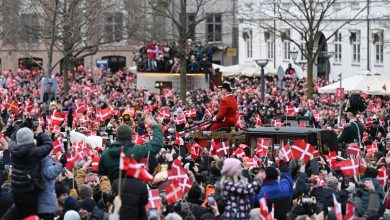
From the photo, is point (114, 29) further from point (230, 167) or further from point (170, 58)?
point (230, 167)

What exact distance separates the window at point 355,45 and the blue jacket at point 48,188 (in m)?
44.8

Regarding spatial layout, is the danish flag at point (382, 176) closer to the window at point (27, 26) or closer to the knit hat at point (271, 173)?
the knit hat at point (271, 173)

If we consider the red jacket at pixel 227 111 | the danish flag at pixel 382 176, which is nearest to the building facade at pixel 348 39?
the red jacket at pixel 227 111

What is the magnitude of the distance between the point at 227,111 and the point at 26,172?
387 inches

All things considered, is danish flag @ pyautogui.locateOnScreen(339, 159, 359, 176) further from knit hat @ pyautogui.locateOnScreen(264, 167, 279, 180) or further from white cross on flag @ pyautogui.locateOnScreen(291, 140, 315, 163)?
knit hat @ pyautogui.locateOnScreen(264, 167, 279, 180)

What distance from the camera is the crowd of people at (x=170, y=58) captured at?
51.8 meters

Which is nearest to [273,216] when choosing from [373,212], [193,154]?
[373,212]

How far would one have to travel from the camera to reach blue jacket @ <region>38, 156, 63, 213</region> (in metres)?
14.9

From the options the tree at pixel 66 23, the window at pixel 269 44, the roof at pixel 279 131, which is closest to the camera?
the roof at pixel 279 131

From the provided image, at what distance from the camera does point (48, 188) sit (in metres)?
15.0

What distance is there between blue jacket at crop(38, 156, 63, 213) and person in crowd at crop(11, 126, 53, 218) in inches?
2.5

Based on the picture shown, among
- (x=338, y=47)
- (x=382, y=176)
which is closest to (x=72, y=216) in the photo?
(x=382, y=176)

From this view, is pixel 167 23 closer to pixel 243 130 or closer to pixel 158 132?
pixel 243 130

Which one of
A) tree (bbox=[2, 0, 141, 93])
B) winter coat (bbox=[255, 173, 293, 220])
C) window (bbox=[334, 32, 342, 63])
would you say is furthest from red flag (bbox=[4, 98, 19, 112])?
window (bbox=[334, 32, 342, 63])
